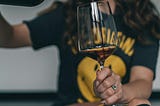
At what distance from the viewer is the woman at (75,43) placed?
4.34 feet

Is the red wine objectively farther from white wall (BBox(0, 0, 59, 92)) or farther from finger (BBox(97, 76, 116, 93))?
white wall (BBox(0, 0, 59, 92))

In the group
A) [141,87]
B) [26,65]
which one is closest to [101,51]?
[141,87]

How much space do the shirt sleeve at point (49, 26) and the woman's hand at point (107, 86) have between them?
778 mm

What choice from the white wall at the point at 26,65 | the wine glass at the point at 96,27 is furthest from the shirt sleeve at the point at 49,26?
the wine glass at the point at 96,27

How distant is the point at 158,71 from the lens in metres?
2.10

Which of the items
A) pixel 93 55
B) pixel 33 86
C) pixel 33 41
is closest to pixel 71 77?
pixel 33 41

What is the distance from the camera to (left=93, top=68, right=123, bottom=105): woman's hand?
2.24 feet

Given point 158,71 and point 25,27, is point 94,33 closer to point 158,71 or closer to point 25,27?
point 25,27

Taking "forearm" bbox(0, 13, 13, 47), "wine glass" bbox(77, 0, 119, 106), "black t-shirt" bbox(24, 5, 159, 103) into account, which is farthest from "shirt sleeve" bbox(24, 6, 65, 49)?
"wine glass" bbox(77, 0, 119, 106)

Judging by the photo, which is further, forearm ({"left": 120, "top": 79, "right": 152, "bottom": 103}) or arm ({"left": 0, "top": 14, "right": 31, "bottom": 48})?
arm ({"left": 0, "top": 14, "right": 31, "bottom": 48})

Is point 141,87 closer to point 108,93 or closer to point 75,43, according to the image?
point 75,43

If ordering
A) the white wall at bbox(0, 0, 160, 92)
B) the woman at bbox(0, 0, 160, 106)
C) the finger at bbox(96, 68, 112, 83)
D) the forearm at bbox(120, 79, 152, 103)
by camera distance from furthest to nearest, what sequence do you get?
the white wall at bbox(0, 0, 160, 92)
the woman at bbox(0, 0, 160, 106)
the forearm at bbox(120, 79, 152, 103)
the finger at bbox(96, 68, 112, 83)

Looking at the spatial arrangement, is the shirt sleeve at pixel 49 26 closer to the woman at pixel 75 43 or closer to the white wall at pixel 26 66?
the woman at pixel 75 43

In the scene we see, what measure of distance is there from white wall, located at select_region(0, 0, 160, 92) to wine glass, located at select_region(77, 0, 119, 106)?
4.39 ft
